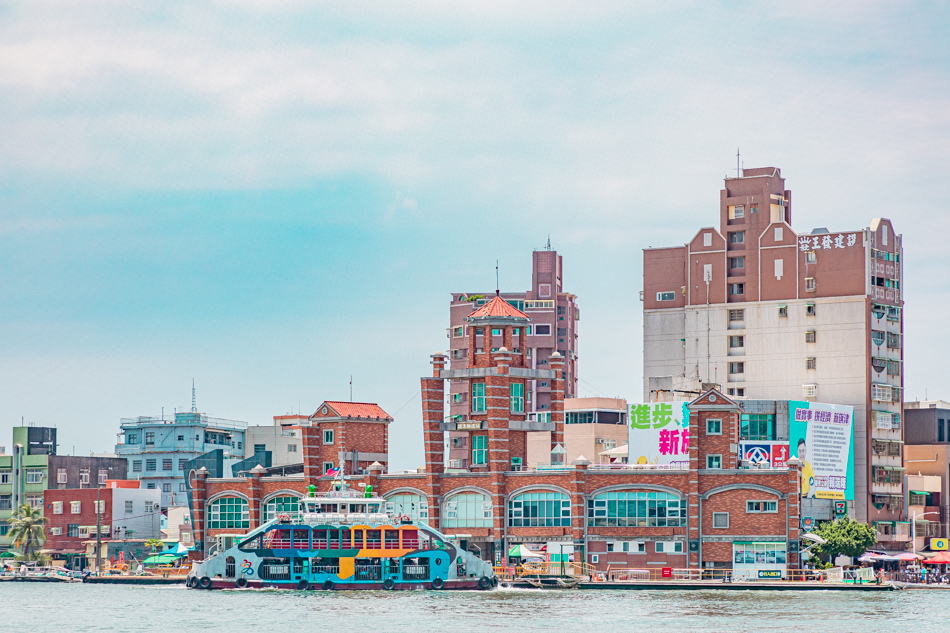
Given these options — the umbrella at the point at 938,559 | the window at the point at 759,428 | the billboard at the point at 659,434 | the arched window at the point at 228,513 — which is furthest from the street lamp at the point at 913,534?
the arched window at the point at 228,513

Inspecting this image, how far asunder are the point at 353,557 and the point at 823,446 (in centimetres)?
5056

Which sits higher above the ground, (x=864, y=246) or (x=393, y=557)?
(x=864, y=246)

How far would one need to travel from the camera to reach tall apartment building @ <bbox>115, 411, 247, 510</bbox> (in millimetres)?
177375

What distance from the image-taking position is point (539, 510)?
12725 centimetres

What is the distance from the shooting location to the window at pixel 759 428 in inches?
5719

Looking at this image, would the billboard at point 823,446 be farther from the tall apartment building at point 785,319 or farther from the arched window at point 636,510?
the arched window at point 636,510

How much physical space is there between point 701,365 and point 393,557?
56464mm

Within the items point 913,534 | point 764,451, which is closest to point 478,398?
point 764,451

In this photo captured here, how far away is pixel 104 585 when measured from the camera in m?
134

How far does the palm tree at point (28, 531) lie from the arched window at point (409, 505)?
43671 millimetres

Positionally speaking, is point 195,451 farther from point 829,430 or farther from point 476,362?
point 829,430

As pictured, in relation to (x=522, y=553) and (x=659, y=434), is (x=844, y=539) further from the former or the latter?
(x=522, y=553)

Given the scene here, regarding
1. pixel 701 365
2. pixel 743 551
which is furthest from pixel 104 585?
pixel 701 365

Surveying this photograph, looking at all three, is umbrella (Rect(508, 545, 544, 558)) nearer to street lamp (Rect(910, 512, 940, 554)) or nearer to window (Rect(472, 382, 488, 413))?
window (Rect(472, 382, 488, 413))
